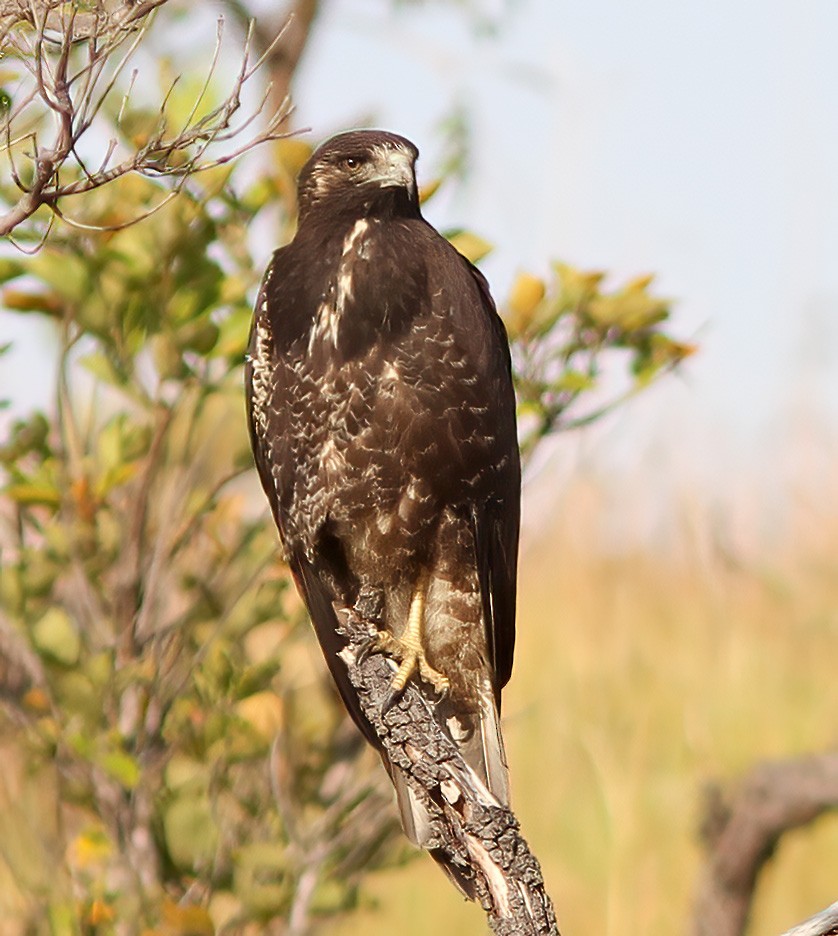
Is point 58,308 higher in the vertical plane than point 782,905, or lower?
higher

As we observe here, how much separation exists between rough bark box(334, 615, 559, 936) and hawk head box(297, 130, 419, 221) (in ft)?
3.49

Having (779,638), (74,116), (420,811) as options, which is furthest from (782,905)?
(74,116)

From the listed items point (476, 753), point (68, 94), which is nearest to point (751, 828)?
point (476, 753)

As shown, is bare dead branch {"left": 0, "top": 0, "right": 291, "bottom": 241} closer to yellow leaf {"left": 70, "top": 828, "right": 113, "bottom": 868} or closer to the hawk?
the hawk

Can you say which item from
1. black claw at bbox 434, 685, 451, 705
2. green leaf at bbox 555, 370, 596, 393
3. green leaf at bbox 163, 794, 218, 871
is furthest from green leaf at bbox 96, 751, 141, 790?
green leaf at bbox 555, 370, 596, 393

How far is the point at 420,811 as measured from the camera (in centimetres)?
340

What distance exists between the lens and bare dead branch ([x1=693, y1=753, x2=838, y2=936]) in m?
5.00

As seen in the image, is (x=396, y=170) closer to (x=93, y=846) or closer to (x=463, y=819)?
(x=463, y=819)

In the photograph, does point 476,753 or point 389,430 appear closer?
point 389,430

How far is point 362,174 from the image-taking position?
11.3 feet

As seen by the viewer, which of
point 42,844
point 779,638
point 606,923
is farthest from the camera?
point 779,638

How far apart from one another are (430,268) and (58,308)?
0.87 meters

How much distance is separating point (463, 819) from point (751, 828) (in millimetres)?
2675

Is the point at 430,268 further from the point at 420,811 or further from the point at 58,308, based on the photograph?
the point at 420,811
